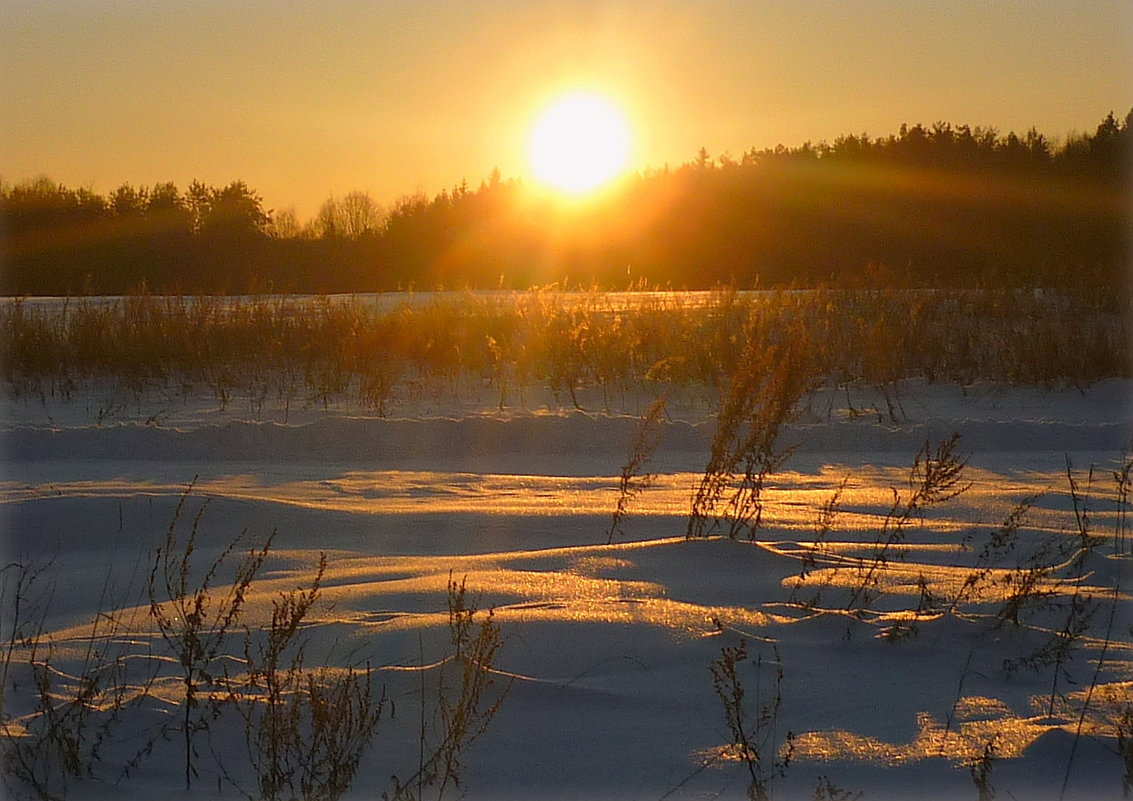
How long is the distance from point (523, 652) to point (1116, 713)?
1.47 m

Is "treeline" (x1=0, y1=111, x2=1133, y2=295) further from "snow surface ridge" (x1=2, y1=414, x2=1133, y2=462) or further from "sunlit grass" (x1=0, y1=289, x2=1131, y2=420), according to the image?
"snow surface ridge" (x1=2, y1=414, x2=1133, y2=462)

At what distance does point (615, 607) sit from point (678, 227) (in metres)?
32.0

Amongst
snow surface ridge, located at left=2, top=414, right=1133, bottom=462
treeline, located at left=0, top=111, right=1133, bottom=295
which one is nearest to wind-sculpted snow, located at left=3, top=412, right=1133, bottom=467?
snow surface ridge, located at left=2, top=414, right=1133, bottom=462

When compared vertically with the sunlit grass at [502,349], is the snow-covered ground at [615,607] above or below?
below

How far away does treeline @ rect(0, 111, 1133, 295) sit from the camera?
2614 cm

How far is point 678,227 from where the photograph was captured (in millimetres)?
34188

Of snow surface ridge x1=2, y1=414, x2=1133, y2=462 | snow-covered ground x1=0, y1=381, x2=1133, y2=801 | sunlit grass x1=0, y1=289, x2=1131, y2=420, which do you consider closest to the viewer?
snow-covered ground x1=0, y1=381, x2=1133, y2=801

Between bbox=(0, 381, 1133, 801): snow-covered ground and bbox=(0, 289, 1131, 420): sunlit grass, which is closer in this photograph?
bbox=(0, 381, 1133, 801): snow-covered ground

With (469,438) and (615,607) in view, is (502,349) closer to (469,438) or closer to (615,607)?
(469,438)

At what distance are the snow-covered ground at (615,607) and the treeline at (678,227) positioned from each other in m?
17.5

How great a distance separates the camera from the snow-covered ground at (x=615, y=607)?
7.34 ft

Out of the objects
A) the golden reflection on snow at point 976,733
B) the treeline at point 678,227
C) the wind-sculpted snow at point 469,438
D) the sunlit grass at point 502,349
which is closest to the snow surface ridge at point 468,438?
the wind-sculpted snow at point 469,438

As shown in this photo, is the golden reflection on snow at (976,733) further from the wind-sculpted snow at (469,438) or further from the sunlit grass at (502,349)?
the sunlit grass at (502,349)

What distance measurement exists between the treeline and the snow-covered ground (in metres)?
17.5
